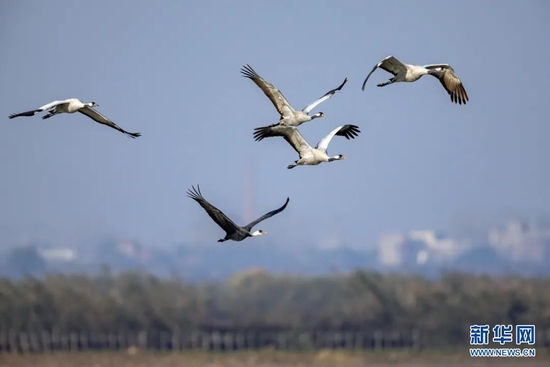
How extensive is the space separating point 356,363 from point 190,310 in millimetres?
6109

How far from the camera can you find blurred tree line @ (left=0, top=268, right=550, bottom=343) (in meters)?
38.6

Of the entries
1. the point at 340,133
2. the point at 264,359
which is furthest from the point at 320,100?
the point at 264,359

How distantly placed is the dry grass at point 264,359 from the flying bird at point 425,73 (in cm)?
1303

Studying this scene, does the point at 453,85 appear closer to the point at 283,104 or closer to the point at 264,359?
the point at 283,104

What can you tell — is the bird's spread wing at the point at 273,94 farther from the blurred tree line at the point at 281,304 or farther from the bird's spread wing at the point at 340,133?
the blurred tree line at the point at 281,304

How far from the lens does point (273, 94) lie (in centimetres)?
2347

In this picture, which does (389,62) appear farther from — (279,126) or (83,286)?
(83,286)

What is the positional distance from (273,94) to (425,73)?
9.25 feet

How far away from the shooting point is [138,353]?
36.9 metres

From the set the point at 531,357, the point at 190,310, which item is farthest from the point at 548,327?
the point at 190,310

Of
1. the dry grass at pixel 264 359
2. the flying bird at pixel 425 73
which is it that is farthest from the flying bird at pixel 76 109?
the dry grass at pixel 264 359

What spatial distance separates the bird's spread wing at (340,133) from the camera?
77.7ft

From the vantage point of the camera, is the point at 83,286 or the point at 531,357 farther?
the point at 83,286

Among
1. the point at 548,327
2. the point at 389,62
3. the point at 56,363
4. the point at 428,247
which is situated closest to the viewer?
the point at 389,62
